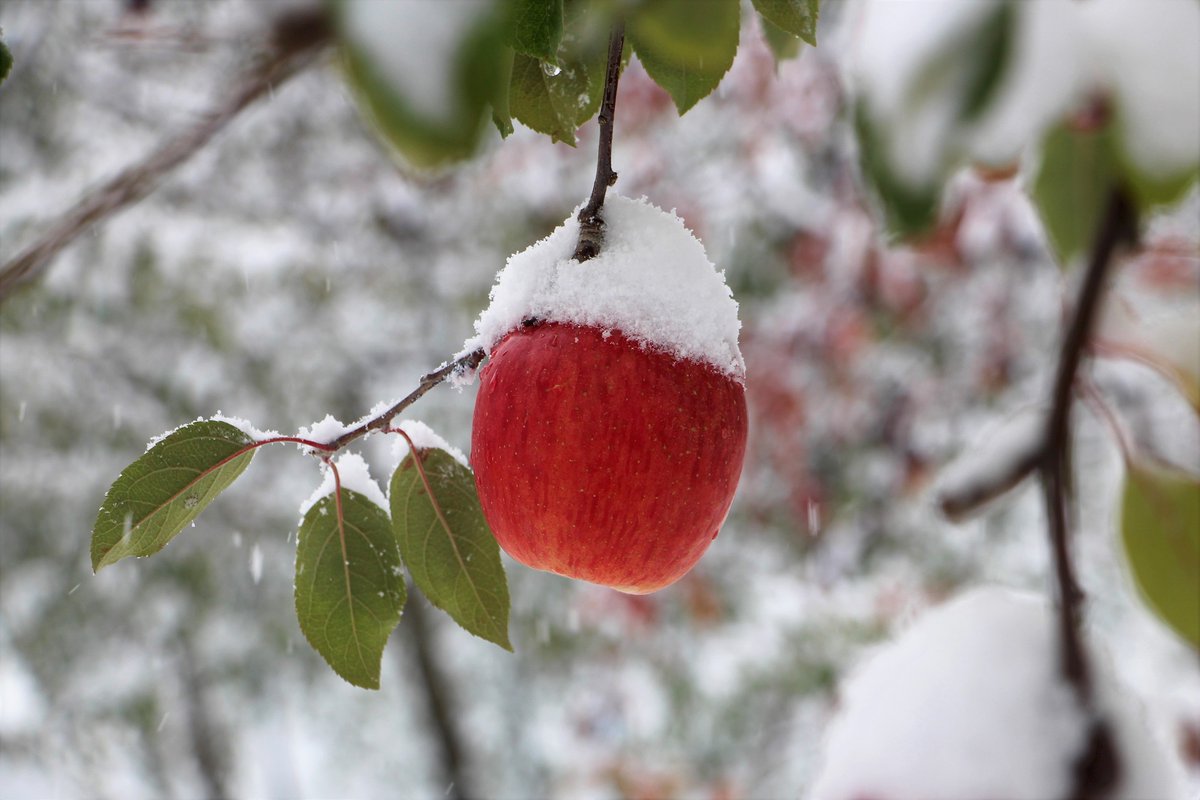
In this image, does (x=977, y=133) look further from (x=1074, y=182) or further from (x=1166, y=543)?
(x=1166, y=543)

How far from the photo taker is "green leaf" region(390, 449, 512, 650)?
28.5 inches

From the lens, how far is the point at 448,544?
0.74 m

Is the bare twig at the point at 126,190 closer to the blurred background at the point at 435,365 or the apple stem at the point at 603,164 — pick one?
the apple stem at the point at 603,164

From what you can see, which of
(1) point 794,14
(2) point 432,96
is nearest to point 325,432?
(1) point 794,14

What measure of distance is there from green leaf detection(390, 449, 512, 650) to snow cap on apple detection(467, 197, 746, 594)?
1.0 inches

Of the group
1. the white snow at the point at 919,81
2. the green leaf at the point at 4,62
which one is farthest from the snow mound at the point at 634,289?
the white snow at the point at 919,81

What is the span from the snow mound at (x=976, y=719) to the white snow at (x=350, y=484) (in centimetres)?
43

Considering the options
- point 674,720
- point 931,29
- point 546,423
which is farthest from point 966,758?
point 674,720

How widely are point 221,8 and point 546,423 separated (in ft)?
9.45

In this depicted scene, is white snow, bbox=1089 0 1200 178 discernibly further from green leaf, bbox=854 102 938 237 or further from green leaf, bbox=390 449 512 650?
green leaf, bbox=390 449 512 650

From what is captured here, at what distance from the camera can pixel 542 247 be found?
743 millimetres

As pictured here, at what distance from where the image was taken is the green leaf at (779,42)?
829 millimetres

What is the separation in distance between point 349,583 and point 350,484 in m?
0.08

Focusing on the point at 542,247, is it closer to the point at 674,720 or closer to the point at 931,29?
the point at 931,29
